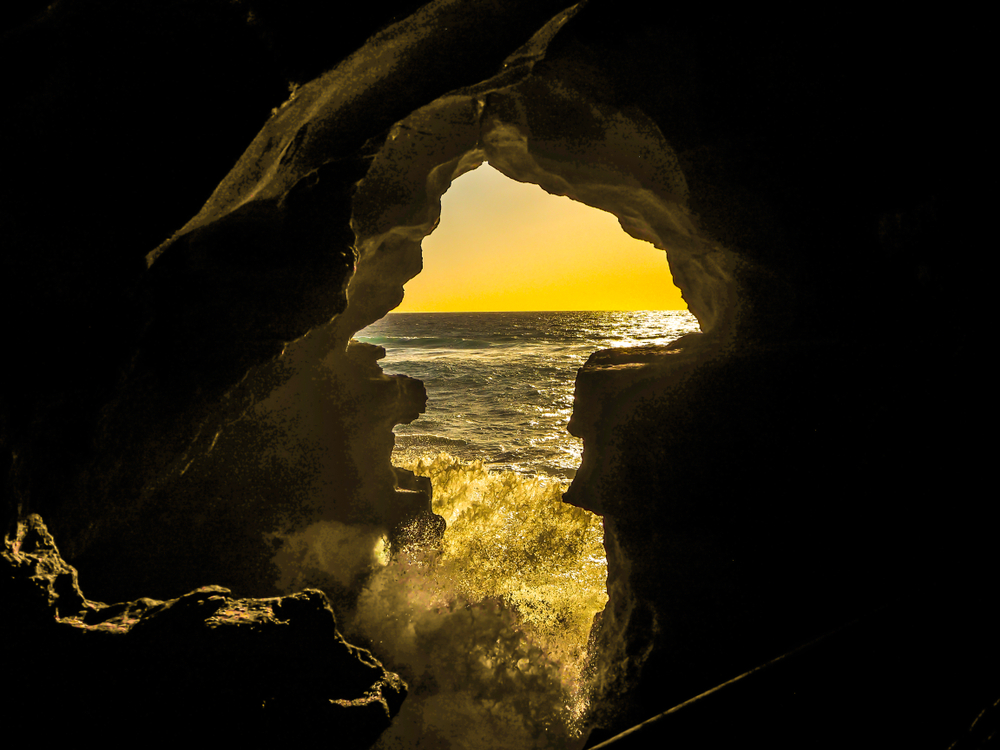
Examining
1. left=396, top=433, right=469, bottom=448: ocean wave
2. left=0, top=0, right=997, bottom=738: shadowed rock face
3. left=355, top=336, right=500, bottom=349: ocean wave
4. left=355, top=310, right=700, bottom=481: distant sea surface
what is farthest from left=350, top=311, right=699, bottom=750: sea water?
left=355, top=336, right=500, bottom=349: ocean wave

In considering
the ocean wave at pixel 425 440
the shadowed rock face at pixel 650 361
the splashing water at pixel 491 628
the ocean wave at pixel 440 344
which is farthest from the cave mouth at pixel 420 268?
the ocean wave at pixel 440 344

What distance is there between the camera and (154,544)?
4570 mm

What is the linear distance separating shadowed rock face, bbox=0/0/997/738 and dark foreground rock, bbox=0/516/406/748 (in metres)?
0.04

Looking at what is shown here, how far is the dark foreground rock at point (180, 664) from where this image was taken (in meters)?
2.02

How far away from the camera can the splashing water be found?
4832 millimetres

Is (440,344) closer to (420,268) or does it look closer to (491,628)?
(420,268)

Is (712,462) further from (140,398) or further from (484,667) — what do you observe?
(140,398)

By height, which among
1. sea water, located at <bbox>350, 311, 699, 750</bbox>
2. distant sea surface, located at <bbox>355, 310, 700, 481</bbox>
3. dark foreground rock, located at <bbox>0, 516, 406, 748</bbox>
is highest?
dark foreground rock, located at <bbox>0, 516, 406, 748</bbox>

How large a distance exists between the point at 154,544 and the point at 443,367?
2918cm

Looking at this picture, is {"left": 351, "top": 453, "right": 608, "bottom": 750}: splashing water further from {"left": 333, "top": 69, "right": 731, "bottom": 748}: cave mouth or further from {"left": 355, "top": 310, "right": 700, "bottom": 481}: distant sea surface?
{"left": 355, "top": 310, "right": 700, "bottom": 481}: distant sea surface

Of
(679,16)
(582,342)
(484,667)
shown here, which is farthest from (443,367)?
(679,16)

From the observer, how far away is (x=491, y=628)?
20.2 ft

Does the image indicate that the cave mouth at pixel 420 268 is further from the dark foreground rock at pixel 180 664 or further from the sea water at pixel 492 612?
the dark foreground rock at pixel 180 664

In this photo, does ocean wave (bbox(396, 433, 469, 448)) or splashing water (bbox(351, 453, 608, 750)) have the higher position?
splashing water (bbox(351, 453, 608, 750))
